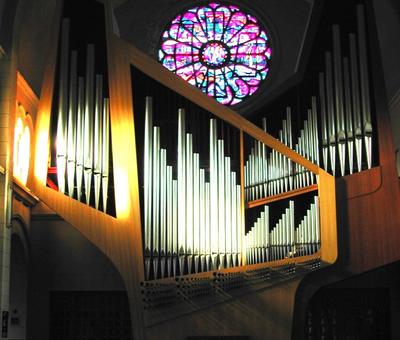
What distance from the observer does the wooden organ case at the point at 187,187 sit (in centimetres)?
1148

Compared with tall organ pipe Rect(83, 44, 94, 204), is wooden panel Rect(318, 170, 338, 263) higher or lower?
lower

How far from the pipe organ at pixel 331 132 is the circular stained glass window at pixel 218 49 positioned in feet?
18.3

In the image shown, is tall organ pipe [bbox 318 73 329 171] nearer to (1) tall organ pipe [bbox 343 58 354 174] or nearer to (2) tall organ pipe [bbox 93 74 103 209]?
(1) tall organ pipe [bbox 343 58 354 174]

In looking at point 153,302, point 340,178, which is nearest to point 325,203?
point 340,178

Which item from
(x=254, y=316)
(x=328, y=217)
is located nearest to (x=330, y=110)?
(x=328, y=217)

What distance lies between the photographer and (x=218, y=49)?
19.4 metres

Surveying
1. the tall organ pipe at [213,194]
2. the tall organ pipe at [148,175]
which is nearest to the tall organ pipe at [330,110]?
the tall organ pipe at [213,194]

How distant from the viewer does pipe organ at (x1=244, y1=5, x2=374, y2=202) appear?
40.0 ft

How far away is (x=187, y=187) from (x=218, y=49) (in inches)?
317

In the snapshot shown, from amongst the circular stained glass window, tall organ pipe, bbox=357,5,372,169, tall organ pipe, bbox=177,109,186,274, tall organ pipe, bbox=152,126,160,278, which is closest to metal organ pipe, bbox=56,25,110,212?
tall organ pipe, bbox=152,126,160,278

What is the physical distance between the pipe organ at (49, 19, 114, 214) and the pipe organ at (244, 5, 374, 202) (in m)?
2.23

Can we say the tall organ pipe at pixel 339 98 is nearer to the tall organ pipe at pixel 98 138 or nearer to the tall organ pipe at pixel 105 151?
the tall organ pipe at pixel 105 151

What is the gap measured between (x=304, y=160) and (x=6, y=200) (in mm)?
4313

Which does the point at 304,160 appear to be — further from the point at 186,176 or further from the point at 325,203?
the point at 186,176
